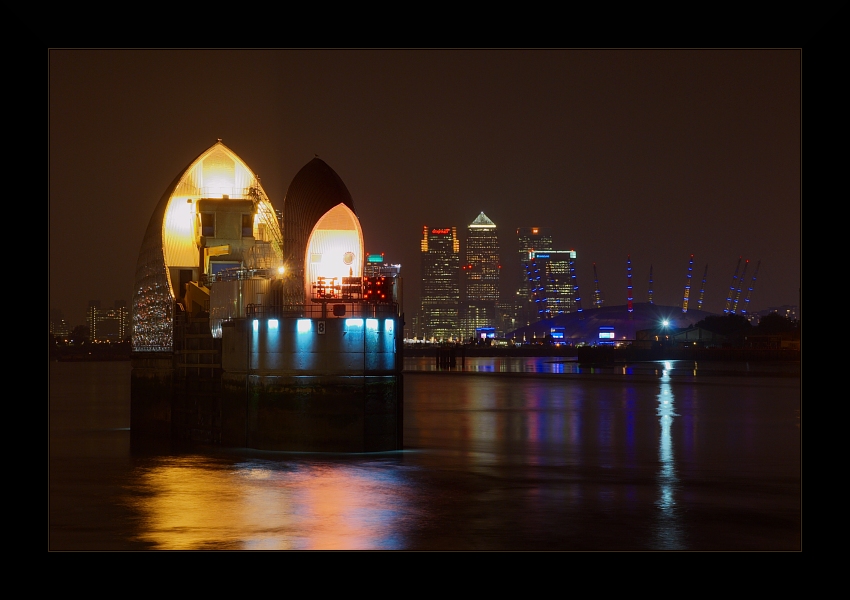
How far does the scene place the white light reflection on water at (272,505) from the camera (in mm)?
16500

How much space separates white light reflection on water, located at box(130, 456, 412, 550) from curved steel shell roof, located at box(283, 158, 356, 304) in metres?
5.62

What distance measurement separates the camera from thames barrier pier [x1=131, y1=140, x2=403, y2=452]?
2573 centimetres

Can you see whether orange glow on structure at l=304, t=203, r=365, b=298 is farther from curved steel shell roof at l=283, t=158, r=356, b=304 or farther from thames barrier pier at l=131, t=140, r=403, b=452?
curved steel shell roof at l=283, t=158, r=356, b=304

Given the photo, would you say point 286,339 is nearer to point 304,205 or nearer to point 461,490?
point 304,205

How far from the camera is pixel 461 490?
873 inches

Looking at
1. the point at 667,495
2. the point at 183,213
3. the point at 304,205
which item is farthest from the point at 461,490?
the point at 183,213

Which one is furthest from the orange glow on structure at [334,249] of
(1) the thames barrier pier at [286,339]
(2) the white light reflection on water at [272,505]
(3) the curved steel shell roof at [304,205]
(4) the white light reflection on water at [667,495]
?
(4) the white light reflection on water at [667,495]

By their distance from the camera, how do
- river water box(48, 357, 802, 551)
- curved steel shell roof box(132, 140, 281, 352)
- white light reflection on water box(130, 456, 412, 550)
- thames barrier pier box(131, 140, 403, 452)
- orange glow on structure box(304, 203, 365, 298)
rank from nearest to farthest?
1. white light reflection on water box(130, 456, 412, 550)
2. river water box(48, 357, 802, 551)
3. thames barrier pier box(131, 140, 403, 452)
4. orange glow on structure box(304, 203, 365, 298)
5. curved steel shell roof box(132, 140, 281, 352)

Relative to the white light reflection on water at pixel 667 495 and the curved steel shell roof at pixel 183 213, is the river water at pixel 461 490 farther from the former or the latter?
the curved steel shell roof at pixel 183 213

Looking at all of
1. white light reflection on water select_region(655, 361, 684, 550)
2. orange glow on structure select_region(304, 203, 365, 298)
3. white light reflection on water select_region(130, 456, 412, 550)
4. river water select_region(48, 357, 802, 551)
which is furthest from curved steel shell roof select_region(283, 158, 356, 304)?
white light reflection on water select_region(655, 361, 684, 550)

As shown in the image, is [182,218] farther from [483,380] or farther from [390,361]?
[483,380]

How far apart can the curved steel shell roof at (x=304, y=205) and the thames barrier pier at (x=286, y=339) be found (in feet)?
0.10

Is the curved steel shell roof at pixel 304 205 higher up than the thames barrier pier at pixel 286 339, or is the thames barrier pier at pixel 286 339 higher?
the curved steel shell roof at pixel 304 205
